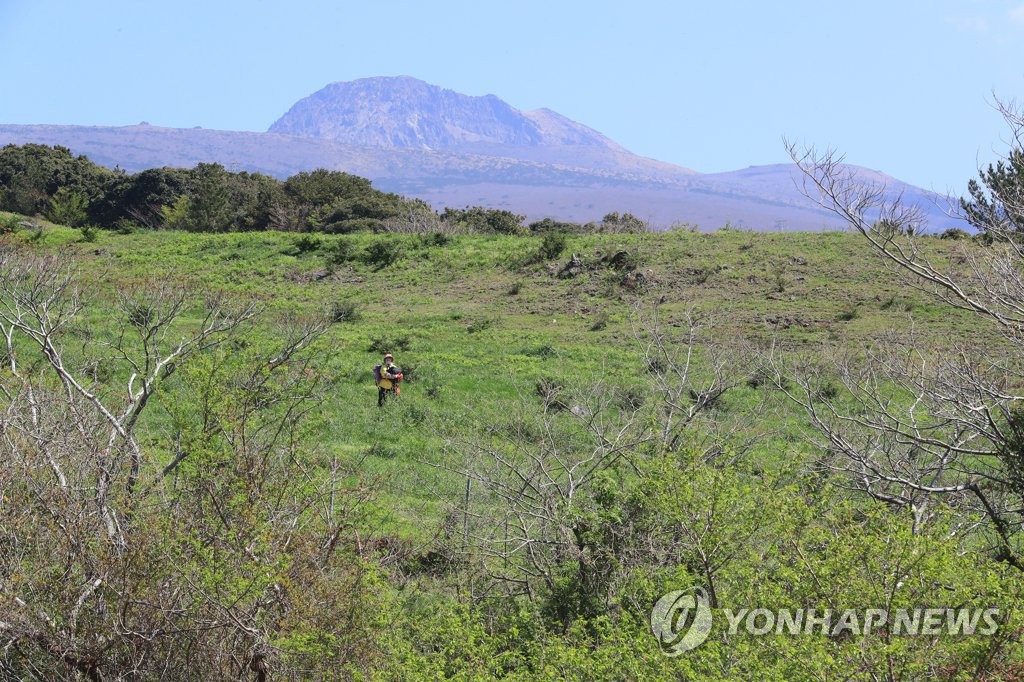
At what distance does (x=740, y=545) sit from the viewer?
25.2 feet

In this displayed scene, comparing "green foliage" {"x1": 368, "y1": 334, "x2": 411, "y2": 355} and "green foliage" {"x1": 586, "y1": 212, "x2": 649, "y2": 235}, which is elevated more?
"green foliage" {"x1": 586, "y1": 212, "x2": 649, "y2": 235}

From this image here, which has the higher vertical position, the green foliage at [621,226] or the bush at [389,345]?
the green foliage at [621,226]

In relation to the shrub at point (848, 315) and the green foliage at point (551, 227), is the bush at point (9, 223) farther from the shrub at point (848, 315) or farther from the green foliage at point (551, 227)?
the shrub at point (848, 315)

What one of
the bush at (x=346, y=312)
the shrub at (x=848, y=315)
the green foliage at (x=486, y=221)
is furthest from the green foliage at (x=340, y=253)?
the shrub at (x=848, y=315)

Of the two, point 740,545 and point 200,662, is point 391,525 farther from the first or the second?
point 740,545

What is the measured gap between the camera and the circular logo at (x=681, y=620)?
667cm

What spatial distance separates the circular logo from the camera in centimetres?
667

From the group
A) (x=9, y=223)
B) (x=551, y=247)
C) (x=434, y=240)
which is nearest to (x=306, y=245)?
(x=434, y=240)

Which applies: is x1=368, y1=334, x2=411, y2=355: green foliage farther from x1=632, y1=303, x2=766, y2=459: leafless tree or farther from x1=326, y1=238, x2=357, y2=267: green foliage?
x1=326, y1=238, x2=357, y2=267: green foliage

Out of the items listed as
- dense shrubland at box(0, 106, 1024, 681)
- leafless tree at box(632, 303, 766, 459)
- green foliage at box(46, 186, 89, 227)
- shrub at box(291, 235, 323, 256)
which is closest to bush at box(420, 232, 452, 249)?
shrub at box(291, 235, 323, 256)

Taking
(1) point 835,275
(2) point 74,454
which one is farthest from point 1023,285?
(1) point 835,275

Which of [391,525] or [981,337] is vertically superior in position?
[981,337]

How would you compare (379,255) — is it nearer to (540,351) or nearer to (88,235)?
(88,235)

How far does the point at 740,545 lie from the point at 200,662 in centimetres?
488
